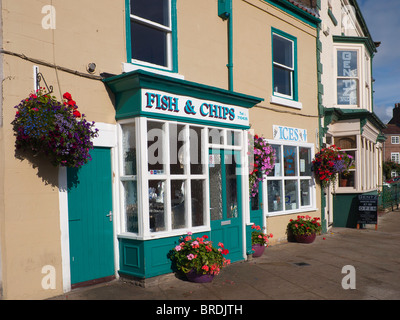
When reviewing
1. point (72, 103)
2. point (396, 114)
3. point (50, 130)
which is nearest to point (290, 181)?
point (72, 103)

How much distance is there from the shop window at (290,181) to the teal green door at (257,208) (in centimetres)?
42

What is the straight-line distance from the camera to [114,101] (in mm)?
6363

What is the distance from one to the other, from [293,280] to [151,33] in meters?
4.88

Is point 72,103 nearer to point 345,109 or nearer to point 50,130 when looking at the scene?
point 50,130

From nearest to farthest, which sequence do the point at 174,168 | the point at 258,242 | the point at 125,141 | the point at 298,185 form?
the point at 125,141, the point at 174,168, the point at 258,242, the point at 298,185

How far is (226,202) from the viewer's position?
7484mm

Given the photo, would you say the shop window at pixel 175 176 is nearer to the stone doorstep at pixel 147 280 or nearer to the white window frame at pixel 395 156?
the stone doorstep at pixel 147 280

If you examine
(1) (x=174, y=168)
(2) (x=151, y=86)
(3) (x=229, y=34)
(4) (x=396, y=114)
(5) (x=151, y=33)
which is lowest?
(1) (x=174, y=168)

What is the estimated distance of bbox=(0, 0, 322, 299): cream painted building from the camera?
517cm

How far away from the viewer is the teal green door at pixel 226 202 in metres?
7.32

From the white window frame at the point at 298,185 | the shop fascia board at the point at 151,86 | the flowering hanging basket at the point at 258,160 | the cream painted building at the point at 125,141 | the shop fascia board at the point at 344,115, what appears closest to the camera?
the cream painted building at the point at 125,141

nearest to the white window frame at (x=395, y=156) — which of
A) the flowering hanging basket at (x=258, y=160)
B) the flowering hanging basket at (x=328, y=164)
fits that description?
the flowering hanging basket at (x=328, y=164)

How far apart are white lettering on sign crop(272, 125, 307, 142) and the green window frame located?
86 centimetres
